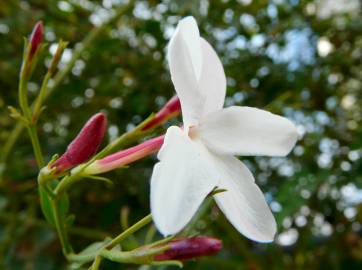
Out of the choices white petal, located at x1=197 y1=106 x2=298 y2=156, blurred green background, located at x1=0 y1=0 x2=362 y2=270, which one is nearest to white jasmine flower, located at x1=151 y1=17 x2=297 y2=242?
white petal, located at x1=197 y1=106 x2=298 y2=156

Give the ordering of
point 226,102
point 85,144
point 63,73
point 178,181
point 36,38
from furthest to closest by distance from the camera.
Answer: point 226,102 → point 63,73 → point 36,38 → point 85,144 → point 178,181

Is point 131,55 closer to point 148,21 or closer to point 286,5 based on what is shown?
point 148,21

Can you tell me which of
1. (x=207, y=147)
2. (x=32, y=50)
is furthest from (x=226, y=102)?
(x=207, y=147)

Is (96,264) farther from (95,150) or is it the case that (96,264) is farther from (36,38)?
(36,38)

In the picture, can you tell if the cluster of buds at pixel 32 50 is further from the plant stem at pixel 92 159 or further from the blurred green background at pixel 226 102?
the blurred green background at pixel 226 102

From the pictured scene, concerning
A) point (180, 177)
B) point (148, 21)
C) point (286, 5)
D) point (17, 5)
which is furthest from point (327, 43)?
point (180, 177)

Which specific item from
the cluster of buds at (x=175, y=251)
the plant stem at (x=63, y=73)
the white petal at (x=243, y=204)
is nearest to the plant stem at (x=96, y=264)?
the cluster of buds at (x=175, y=251)
